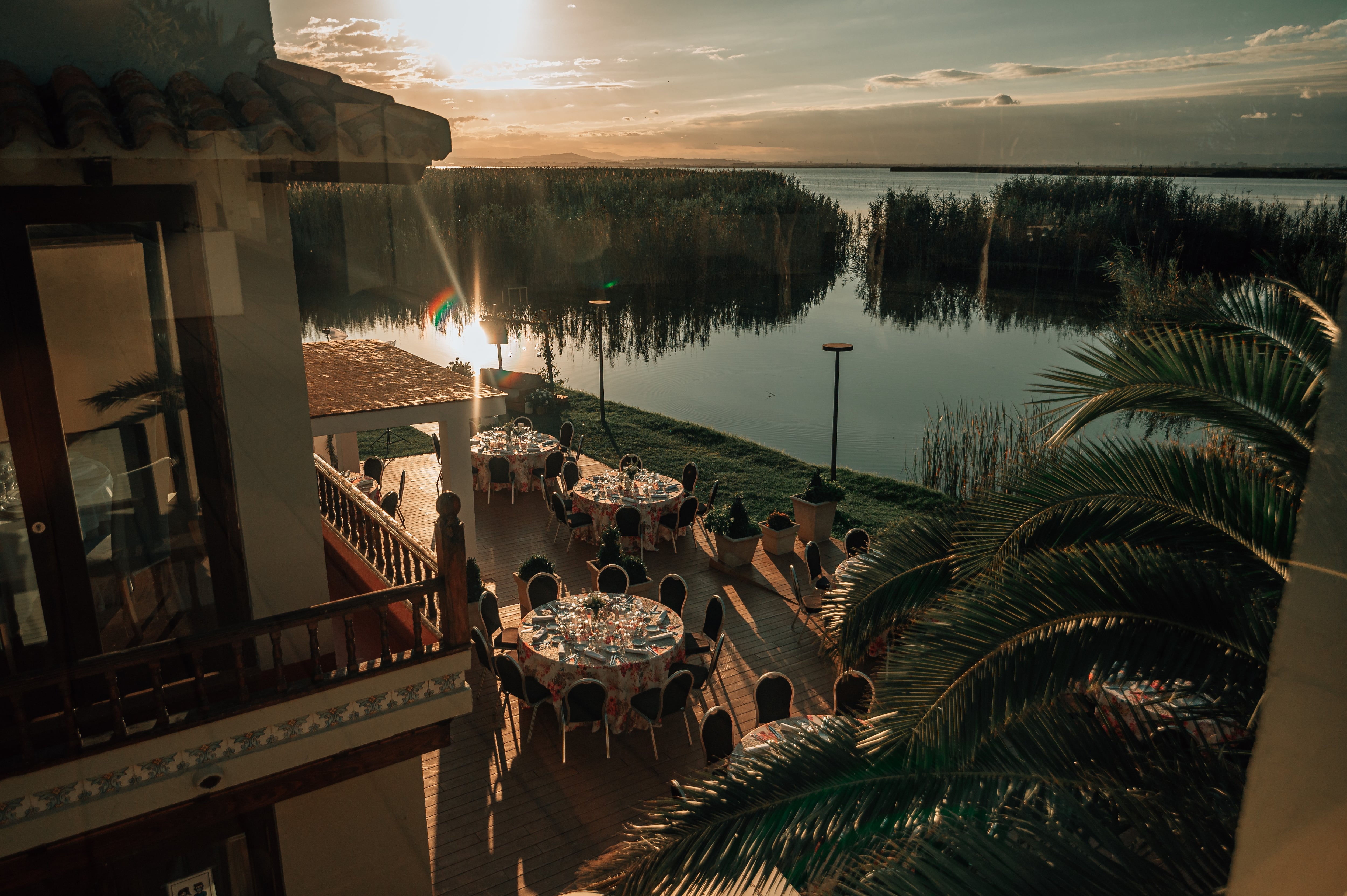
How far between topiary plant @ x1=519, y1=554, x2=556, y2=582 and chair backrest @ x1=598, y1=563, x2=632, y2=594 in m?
0.76

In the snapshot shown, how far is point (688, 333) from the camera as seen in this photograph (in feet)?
125

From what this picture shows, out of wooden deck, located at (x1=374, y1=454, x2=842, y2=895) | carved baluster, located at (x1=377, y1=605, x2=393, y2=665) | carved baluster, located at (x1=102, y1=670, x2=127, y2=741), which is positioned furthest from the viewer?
wooden deck, located at (x1=374, y1=454, x2=842, y2=895)

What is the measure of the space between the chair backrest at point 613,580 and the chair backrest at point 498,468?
573cm

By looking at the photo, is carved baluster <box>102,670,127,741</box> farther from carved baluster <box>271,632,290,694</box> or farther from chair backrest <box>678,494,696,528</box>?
chair backrest <box>678,494,696,528</box>

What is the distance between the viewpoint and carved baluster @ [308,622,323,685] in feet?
15.8

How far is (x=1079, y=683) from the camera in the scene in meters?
3.50

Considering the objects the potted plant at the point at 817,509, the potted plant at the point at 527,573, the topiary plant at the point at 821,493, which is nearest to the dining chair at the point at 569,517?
the potted plant at the point at 527,573

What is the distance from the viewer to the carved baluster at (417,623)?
203 inches

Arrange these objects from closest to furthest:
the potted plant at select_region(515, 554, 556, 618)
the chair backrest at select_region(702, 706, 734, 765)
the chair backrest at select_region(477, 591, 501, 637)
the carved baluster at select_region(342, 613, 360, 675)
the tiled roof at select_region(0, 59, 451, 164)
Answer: the tiled roof at select_region(0, 59, 451, 164) < the carved baluster at select_region(342, 613, 360, 675) < the chair backrest at select_region(702, 706, 734, 765) < the chair backrest at select_region(477, 591, 501, 637) < the potted plant at select_region(515, 554, 556, 618)

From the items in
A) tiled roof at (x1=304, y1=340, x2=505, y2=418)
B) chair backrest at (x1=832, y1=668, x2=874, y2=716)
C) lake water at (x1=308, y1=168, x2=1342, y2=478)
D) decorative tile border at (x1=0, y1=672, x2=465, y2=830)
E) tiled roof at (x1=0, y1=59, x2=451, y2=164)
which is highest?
tiled roof at (x1=0, y1=59, x2=451, y2=164)

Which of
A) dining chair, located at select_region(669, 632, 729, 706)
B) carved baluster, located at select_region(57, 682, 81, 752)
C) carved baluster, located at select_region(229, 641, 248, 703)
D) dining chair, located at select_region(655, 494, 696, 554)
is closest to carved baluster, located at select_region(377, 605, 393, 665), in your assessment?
carved baluster, located at select_region(229, 641, 248, 703)

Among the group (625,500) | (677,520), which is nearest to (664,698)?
(677,520)

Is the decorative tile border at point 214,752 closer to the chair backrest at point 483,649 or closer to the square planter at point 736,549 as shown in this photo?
the chair backrest at point 483,649

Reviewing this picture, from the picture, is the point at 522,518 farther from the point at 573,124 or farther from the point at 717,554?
the point at 573,124
